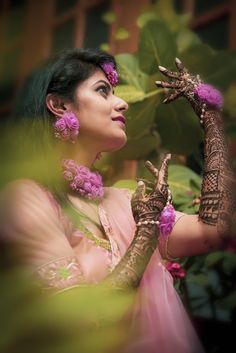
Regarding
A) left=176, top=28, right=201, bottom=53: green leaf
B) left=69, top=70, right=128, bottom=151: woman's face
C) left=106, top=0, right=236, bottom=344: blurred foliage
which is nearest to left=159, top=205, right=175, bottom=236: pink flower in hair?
left=69, top=70, right=128, bottom=151: woman's face

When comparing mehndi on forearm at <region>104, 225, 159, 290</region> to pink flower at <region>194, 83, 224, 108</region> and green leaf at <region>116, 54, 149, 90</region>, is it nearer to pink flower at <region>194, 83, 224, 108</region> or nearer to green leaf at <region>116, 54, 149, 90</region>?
pink flower at <region>194, 83, 224, 108</region>

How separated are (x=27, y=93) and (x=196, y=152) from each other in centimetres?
49

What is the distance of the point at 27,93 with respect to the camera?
570 mm

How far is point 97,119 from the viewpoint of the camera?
61 centimetres

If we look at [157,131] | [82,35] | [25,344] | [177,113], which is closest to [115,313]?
[25,344]

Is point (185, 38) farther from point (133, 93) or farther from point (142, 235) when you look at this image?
point (142, 235)

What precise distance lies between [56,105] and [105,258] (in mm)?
212

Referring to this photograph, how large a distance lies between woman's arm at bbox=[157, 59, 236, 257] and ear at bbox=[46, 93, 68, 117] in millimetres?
135

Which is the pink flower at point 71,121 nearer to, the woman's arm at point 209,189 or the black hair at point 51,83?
the black hair at point 51,83

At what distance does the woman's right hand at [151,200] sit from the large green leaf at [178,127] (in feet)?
0.89

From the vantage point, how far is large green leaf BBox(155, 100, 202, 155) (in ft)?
2.82

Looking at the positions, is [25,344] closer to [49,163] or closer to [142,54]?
[49,163]

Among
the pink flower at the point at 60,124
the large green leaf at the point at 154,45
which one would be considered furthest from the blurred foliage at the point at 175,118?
the pink flower at the point at 60,124

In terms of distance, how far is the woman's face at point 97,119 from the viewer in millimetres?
609
